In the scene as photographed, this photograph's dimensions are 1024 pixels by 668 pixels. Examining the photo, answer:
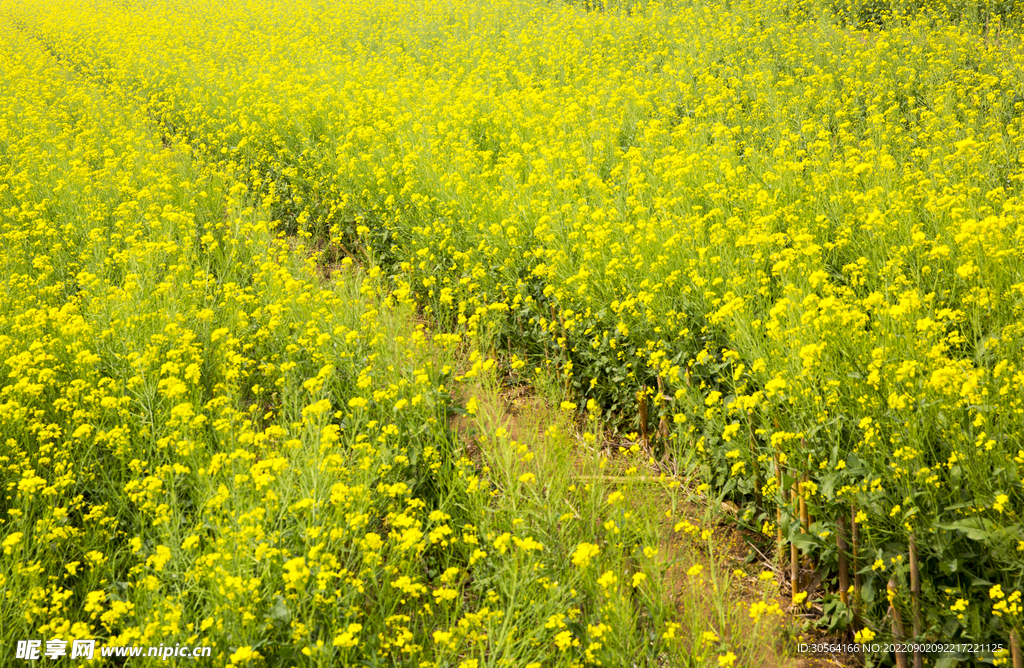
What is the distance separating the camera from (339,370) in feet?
14.3

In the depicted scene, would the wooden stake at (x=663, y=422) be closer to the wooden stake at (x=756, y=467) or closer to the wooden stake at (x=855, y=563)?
the wooden stake at (x=756, y=467)

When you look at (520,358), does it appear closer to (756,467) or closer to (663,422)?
(663,422)

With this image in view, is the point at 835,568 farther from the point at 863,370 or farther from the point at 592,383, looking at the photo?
the point at 592,383

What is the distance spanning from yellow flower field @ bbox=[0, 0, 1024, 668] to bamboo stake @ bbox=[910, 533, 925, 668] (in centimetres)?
2

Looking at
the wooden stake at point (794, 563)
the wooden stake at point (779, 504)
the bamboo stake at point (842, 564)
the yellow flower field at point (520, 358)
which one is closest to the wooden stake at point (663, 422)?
the yellow flower field at point (520, 358)

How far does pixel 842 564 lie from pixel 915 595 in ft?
1.01

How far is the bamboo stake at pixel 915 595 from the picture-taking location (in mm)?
2594

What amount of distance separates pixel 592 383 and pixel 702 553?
1221mm

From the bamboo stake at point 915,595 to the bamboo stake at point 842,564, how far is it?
29 centimetres

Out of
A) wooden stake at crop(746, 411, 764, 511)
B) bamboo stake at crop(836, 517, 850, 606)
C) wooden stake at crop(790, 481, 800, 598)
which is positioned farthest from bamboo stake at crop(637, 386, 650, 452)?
bamboo stake at crop(836, 517, 850, 606)

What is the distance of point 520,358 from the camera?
488 centimetres

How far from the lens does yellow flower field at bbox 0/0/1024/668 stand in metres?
2.68

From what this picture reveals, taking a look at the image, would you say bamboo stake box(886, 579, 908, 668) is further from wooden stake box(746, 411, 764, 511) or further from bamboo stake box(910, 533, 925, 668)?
wooden stake box(746, 411, 764, 511)

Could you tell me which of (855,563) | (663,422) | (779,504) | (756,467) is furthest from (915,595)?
(663,422)
